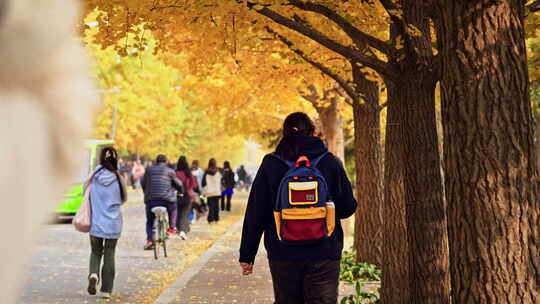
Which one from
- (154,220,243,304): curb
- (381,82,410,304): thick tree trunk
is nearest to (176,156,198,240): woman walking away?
(154,220,243,304): curb

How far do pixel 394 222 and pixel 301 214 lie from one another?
4.50 meters

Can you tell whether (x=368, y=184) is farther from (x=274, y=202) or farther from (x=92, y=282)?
(x=274, y=202)

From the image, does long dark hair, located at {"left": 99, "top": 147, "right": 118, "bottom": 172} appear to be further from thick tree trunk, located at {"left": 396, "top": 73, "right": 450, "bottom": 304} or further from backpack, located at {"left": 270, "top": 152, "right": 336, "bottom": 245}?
backpack, located at {"left": 270, "top": 152, "right": 336, "bottom": 245}

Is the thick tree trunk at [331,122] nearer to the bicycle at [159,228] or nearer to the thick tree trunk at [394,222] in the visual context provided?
the bicycle at [159,228]

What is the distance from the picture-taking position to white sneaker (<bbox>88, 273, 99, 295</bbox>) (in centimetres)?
1083

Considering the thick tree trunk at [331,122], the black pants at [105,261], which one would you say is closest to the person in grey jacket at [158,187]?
the black pants at [105,261]

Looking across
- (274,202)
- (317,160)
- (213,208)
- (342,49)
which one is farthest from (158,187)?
(317,160)

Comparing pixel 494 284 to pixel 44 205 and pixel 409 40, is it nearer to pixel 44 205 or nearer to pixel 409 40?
pixel 409 40

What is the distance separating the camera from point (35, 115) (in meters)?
1.10

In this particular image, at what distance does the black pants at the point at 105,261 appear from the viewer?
10617mm

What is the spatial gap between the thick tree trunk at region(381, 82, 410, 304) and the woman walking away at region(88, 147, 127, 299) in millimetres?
3354

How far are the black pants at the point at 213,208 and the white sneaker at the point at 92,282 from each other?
16302 mm

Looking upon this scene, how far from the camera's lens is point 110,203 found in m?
10.8

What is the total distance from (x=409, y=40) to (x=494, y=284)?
9.82 ft
